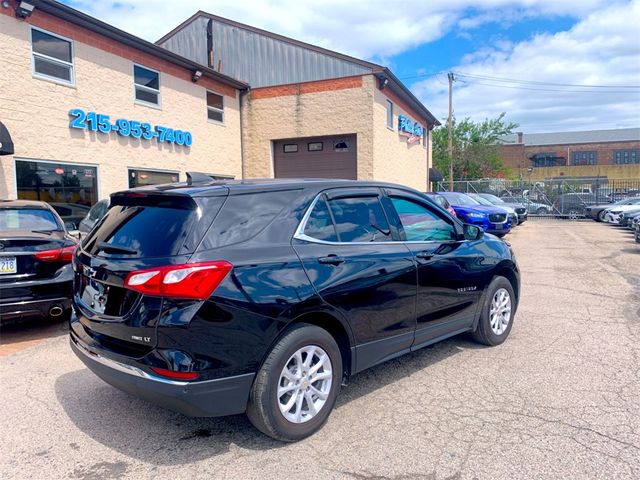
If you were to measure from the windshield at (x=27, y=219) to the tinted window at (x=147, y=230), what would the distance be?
3.01 meters

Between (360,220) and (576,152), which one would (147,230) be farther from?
Result: (576,152)

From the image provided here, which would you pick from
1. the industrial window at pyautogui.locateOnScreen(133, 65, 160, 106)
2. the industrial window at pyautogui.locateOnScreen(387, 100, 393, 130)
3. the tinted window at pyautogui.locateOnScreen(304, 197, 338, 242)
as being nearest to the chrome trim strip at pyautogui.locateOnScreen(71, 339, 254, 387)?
the tinted window at pyautogui.locateOnScreen(304, 197, 338, 242)

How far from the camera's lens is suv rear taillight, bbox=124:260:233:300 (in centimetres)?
275

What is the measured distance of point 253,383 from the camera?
9.68ft

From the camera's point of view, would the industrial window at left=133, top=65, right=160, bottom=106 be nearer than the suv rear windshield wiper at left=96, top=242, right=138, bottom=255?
No

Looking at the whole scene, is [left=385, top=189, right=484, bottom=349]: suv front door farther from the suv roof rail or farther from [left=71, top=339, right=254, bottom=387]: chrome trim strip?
[left=71, top=339, right=254, bottom=387]: chrome trim strip

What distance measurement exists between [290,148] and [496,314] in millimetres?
15675

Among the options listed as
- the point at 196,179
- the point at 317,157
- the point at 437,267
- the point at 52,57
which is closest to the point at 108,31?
the point at 52,57

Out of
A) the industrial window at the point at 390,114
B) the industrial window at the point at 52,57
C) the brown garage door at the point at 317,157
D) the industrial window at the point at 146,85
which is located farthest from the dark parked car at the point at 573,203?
the industrial window at the point at 52,57

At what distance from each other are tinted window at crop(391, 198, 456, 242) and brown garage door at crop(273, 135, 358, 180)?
1410 cm

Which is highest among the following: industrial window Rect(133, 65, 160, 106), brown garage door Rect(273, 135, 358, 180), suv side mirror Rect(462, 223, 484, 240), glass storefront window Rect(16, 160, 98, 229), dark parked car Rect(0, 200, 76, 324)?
industrial window Rect(133, 65, 160, 106)

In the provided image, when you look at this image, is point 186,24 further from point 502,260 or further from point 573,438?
point 573,438

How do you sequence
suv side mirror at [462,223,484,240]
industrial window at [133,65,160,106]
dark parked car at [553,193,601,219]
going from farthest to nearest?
1. dark parked car at [553,193,601,219]
2. industrial window at [133,65,160,106]
3. suv side mirror at [462,223,484,240]

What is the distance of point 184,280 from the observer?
9.04ft
